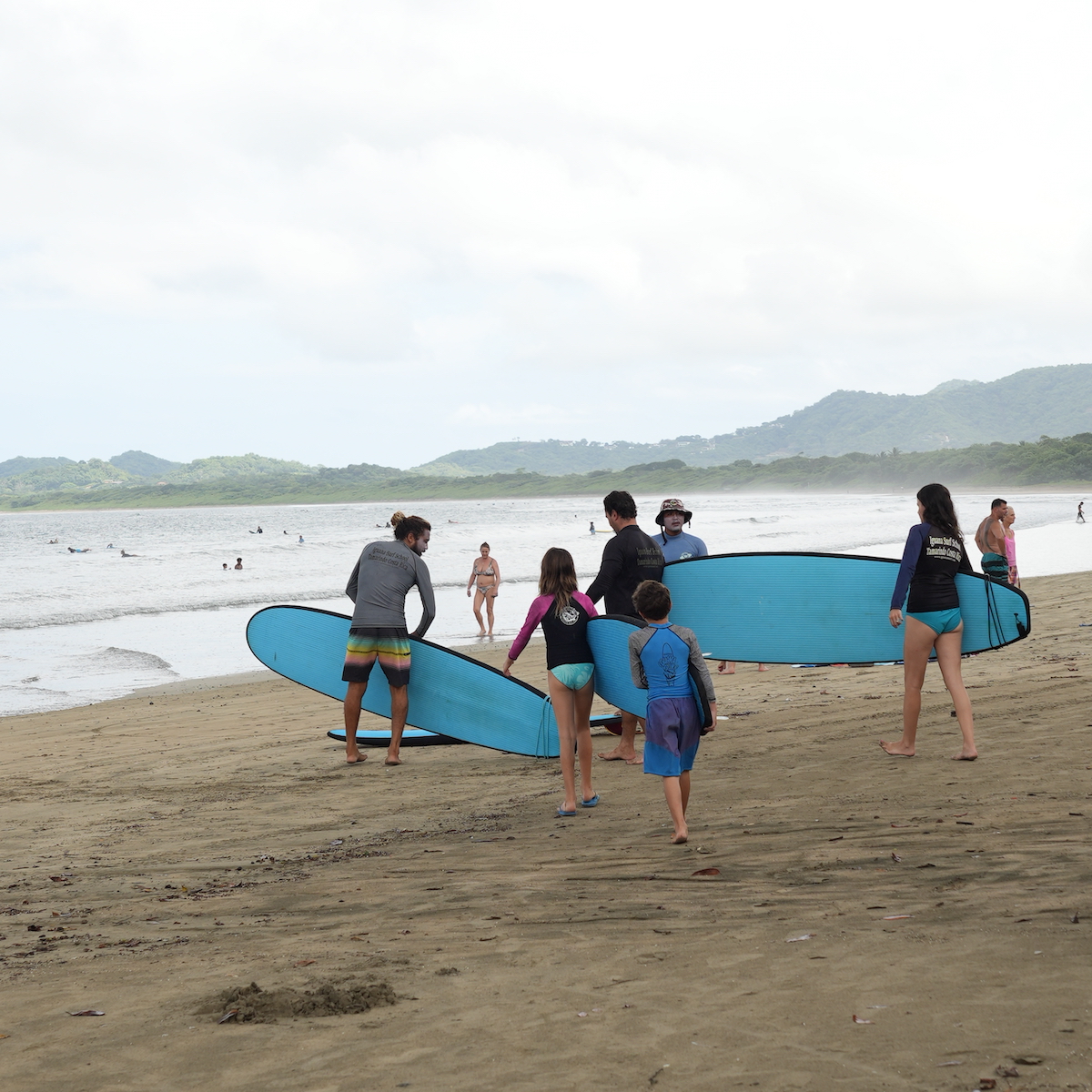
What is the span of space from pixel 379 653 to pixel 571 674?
183cm

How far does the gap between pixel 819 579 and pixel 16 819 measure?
494 cm

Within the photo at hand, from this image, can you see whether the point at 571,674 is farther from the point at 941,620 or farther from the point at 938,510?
the point at 938,510

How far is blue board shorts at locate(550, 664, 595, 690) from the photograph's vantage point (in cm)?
466

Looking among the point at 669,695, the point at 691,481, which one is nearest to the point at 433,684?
the point at 669,695

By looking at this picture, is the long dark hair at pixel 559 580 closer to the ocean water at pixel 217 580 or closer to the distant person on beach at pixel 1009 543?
the distant person on beach at pixel 1009 543

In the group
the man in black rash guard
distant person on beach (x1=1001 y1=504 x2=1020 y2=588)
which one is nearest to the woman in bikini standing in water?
distant person on beach (x1=1001 y1=504 x2=1020 y2=588)

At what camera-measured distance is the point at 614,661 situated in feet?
17.2

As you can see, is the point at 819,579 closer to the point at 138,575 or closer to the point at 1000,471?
the point at 138,575

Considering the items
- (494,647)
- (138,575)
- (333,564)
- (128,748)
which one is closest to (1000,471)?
(333,564)

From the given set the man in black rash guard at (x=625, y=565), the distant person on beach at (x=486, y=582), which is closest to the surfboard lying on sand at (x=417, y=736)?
the man in black rash guard at (x=625, y=565)

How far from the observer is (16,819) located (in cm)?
509

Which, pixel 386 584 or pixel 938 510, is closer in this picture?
pixel 938 510

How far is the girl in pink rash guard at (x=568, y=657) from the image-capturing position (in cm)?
464

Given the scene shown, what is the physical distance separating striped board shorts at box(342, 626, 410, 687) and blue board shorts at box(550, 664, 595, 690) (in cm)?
165
